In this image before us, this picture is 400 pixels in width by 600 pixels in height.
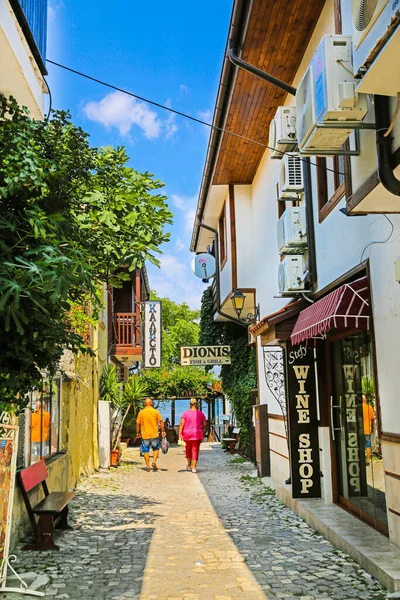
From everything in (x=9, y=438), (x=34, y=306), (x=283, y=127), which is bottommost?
(x=9, y=438)

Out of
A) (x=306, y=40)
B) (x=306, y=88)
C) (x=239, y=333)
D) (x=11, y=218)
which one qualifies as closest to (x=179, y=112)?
(x=306, y=40)

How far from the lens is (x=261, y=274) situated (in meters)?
13.3

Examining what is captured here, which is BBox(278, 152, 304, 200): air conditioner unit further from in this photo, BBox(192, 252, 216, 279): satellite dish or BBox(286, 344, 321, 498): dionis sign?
BBox(192, 252, 216, 279): satellite dish

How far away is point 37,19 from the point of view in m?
7.66

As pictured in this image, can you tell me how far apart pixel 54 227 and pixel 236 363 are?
12.8 meters

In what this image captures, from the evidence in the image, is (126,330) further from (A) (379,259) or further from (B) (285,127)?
(A) (379,259)

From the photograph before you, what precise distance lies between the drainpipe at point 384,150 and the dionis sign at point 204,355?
1276cm

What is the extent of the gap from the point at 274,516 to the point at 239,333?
9.37 metres

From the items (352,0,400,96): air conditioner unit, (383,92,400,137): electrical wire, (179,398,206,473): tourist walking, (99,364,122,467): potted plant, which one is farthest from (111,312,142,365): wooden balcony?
(352,0,400,96): air conditioner unit

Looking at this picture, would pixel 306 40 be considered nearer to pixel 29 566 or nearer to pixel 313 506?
pixel 313 506

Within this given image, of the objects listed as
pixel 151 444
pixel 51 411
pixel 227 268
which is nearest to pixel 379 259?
pixel 51 411

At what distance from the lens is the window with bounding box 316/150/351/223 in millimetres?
7621

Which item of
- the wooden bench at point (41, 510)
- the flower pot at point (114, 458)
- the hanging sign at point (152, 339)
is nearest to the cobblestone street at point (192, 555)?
the wooden bench at point (41, 510)

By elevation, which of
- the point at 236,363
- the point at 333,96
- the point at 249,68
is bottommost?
the point at 236,363
